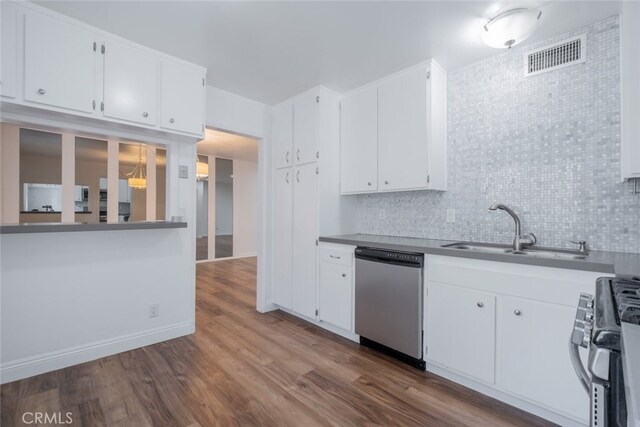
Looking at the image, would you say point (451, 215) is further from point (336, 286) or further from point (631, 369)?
point (631, 369)

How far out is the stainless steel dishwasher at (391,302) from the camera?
2115 mm

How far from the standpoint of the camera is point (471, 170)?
2.43 metres

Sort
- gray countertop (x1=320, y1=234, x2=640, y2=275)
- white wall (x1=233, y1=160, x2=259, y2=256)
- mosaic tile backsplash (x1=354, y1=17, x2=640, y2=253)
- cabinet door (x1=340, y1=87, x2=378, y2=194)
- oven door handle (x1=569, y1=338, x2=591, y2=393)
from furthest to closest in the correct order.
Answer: white wall (x1=233, y1=160, x2=259, y2=256) < cabinet door (x1=340, y1=87, x2=378, y2=194) < mosaic tile backsplash (x1=354, y1=17, x2=640, y2=253) < gray countertop (x1=320, y1=234, x2=640, y2=275) < oven door handle (x1=569, y1=338, x2=591, y2=393)

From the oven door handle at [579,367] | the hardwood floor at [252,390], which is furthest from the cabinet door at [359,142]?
the oven door handle at [579,367]

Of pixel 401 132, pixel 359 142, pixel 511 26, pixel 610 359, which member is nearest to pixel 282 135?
pixel 359 142

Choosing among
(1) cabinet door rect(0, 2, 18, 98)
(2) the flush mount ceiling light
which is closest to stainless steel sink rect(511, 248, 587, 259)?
(2) the flush mount ceiling light

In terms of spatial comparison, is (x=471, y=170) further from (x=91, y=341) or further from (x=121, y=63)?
(x=91, y=341)

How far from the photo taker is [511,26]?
177 centimetres

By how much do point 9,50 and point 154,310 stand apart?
6.76 ft

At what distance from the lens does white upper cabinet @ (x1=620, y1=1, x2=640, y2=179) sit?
151 centimetres

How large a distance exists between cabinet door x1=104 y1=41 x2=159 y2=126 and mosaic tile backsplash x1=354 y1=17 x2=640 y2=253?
2479 millimetres

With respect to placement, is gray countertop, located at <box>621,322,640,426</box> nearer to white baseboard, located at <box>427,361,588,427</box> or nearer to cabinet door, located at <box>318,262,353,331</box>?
white baseboard, located at <box>427,361,588,427</box>

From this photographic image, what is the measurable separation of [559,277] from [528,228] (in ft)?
2.22

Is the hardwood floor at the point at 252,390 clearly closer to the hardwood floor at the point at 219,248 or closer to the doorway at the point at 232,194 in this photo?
the doorway at the point at 232,194
